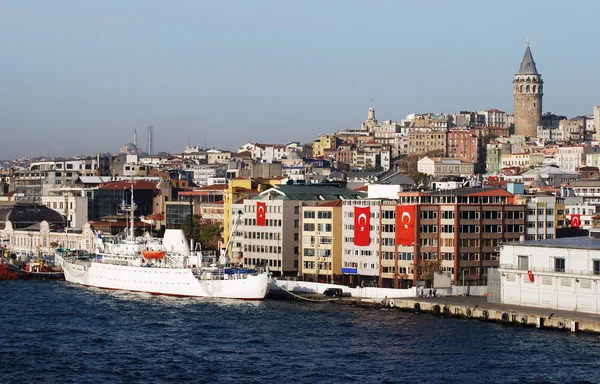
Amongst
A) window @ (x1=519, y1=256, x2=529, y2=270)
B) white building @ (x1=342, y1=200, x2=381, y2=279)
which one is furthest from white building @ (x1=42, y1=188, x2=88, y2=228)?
window @ (x1=519, y1=256, x2=529, y2=270)

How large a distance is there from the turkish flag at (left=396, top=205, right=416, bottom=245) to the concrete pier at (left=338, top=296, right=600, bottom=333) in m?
6.12

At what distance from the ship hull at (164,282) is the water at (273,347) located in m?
2.51

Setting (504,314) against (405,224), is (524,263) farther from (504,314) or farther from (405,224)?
(405,224)

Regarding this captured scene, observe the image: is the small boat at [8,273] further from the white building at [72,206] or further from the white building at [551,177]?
the white building at [551,177]

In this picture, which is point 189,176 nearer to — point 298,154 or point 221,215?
point 298,154

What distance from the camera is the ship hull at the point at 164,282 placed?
71.9m

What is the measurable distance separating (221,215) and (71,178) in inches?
1721

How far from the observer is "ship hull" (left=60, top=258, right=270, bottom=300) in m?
71.9

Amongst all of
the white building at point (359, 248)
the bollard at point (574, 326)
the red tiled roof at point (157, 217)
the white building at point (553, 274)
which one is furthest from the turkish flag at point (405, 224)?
the red tiled roof at point (157, 217)

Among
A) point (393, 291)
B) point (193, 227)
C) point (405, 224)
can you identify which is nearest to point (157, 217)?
point (193, 227)

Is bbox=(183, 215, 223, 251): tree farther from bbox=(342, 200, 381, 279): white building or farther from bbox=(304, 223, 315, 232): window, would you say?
bbox=(342, 200, 381, 279): white building

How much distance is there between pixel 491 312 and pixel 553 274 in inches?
135

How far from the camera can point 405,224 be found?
2854 inches

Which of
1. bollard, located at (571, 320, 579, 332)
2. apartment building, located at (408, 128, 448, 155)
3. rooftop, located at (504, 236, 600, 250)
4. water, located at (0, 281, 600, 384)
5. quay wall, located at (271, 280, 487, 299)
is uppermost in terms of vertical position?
apartment building, located at (408, 128, 448, 155)
